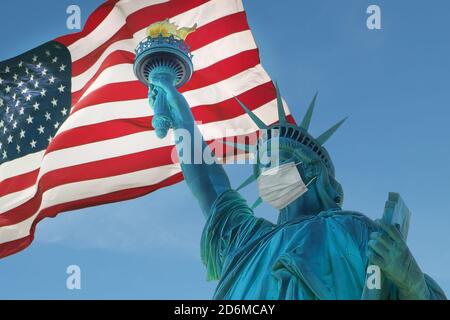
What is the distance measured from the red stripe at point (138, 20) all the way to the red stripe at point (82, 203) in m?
2.59

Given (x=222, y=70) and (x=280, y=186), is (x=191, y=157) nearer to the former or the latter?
(x=280, y=186)

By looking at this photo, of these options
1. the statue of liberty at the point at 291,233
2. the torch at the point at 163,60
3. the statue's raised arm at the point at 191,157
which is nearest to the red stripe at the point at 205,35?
the torch at the point at 163,60

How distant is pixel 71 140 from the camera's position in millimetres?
15219

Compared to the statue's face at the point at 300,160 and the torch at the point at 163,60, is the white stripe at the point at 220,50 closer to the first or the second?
the torch at the point at 163,60

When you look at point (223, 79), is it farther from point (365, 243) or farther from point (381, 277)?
point (381, 277)

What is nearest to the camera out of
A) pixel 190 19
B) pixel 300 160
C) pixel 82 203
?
pixel 300 160

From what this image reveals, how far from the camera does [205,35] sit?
1597cm

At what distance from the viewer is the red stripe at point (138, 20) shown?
52.7ft

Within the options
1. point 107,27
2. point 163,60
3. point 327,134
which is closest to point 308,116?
point 327,134

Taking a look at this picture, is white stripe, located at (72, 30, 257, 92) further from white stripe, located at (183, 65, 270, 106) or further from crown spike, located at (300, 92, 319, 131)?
crown spike, located at (300, 92, 319, 131)

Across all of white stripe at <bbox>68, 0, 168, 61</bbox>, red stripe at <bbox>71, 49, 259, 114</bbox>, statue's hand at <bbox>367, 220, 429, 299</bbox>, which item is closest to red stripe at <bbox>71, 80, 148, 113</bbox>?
red stripe at <bbox>71, 49, 259, 114</bbox>

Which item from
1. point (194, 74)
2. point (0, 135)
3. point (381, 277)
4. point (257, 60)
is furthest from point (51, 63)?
point (381, 277)

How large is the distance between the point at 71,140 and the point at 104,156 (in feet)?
2.12

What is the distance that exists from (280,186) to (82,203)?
4.32 meters
